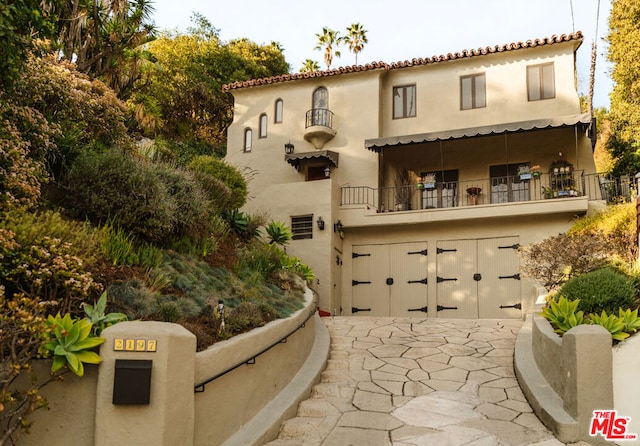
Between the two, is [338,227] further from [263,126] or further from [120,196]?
[120,196]

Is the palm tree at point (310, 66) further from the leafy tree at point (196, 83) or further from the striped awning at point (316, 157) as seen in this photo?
the striped awning at point (316, 157)

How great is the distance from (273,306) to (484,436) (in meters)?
3.35

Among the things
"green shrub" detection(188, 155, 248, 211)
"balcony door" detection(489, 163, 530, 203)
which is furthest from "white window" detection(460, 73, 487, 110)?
"green shrub" detection(188, 155, 248, 211)

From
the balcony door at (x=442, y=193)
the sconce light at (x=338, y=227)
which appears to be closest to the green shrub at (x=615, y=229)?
the balcony door at (x=442, y=193)

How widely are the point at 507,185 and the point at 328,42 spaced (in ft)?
50.3

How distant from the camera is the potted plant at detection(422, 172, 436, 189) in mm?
16984

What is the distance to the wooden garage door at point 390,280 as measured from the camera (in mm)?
15922

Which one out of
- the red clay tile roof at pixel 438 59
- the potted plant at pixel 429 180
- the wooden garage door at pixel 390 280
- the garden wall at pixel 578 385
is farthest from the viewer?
the potted plant at pixel 429 180

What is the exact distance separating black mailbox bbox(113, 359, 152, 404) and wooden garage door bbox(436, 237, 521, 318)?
12.1 m

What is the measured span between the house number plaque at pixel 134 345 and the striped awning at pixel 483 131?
43.0 feet

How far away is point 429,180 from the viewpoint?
1747 cm

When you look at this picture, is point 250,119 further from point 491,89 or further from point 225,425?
point 225,425

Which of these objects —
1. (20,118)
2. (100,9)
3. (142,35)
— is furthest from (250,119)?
(20,118)

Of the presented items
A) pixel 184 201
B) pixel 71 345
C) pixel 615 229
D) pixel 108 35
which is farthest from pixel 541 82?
pixel 71 345
